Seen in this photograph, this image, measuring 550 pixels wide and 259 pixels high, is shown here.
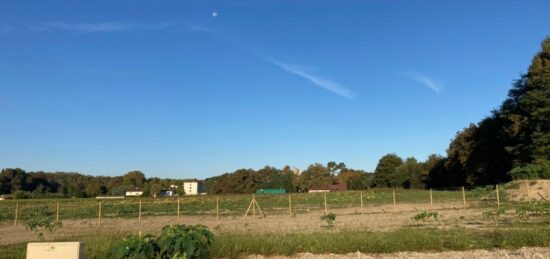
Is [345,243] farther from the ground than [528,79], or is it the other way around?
[528,79]

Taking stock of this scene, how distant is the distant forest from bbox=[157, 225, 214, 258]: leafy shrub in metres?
44.1

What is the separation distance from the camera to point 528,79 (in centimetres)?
5566

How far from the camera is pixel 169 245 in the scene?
27.0 feet

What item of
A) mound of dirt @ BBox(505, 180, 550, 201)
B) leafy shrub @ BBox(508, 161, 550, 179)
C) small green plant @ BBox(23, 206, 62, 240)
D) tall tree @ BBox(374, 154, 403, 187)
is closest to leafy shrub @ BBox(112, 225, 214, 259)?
small green plant @ BBox(23, 206, 62, 240)

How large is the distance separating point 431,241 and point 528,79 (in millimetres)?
51283

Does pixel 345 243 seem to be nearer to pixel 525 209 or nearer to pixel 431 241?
pixel 431 241

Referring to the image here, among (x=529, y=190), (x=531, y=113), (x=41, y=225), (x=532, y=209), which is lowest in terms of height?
(x=41, y=225)

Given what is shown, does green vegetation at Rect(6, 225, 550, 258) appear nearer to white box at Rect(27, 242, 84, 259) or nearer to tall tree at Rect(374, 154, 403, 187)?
white box at Rect(27, 242, 84, 259)

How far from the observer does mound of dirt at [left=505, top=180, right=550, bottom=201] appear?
1413 inches

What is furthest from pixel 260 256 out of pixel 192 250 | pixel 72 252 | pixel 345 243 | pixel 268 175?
pixel 268 175

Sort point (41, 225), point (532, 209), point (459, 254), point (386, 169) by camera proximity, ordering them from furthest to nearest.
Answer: point (386, 169), point (41, 225), point (532, 209), point (459, 254)

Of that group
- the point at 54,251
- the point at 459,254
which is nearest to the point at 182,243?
the point at 54,251

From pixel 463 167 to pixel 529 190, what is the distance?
4100cm

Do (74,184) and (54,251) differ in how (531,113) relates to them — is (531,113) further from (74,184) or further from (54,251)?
(74,184)
